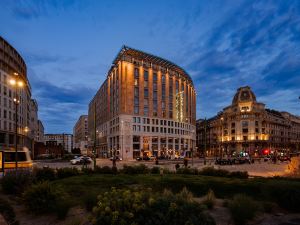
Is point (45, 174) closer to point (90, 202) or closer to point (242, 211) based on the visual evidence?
point (90, 202)

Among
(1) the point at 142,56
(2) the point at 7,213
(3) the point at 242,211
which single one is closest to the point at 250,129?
(1) the point at 142,56

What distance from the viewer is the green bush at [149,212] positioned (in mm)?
6109

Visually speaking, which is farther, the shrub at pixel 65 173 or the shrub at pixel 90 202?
the shrub at pixel 65 173

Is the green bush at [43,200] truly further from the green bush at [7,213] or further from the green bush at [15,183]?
the green bush at [15,183]

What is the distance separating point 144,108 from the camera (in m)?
97.2

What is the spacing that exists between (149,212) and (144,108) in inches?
3578

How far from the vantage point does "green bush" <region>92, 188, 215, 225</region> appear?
6109 mm

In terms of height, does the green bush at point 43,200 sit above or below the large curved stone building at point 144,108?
below

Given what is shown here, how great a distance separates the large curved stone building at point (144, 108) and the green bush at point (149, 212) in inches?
3296

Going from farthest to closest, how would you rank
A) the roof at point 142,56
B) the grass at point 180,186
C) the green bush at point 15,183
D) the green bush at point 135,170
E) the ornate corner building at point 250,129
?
the ornate corner building at point 250,129, the roof at point 142,56, the green bush at point 135,170, the green bush at point 15,183, the grass at point 180,186

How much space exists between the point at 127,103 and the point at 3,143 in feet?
133

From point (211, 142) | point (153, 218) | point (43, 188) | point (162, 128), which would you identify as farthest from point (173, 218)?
point (211, 142)

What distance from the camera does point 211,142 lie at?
533 ft

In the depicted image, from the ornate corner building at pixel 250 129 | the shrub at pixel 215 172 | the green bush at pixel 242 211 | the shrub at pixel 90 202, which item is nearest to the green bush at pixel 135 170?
the shrub at pixel 215 172
